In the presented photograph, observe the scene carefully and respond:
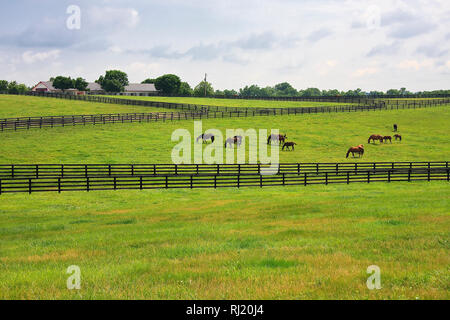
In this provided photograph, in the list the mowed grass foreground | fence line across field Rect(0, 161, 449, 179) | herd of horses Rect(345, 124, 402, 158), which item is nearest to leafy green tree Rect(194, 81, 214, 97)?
herd of horses Rect(345, 124, 402, 158)

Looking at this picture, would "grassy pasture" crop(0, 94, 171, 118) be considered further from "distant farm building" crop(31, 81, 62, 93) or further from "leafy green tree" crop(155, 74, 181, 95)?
"leafy green tree" crop(155, 74, 181, 95)

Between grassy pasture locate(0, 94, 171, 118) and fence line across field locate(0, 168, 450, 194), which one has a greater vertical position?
grassy pasture locate(0, 94, 171, 118)

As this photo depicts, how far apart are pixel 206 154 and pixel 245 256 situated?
1168 inches

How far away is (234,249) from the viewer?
10.2m

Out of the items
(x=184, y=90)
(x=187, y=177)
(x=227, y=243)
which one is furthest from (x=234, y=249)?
(x=184, y=90)

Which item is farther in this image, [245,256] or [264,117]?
[264,117]

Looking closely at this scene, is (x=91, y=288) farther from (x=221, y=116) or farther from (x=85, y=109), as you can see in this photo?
(x=85, y=109)

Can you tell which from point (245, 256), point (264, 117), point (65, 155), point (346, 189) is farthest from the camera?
point (264, 117)

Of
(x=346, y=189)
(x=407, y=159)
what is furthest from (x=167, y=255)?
(x=407, y=159)

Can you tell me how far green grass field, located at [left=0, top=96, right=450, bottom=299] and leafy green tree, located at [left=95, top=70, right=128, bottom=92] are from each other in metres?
122

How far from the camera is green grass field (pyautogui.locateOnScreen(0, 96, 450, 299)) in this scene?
24.0 ft

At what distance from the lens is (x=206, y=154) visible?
38844 mm

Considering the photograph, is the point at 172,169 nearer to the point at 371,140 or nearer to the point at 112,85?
the point at 371,140

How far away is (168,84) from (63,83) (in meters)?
35.5
